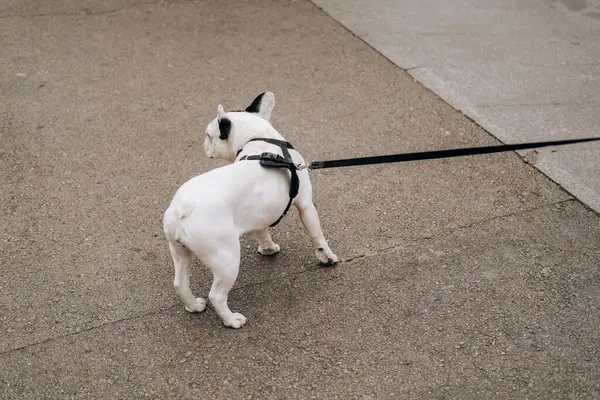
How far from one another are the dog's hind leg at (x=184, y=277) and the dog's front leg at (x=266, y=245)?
0.58 metres

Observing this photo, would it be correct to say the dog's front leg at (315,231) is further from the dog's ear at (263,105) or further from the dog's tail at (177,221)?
the dog's tail at (177,221)

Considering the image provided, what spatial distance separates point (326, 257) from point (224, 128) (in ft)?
3.50

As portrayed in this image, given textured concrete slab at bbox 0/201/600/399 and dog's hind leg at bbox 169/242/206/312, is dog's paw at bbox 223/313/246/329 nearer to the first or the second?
textured concrete slab at bbox 0/201/600/399

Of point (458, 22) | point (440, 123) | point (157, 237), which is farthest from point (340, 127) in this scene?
point (458, 22)

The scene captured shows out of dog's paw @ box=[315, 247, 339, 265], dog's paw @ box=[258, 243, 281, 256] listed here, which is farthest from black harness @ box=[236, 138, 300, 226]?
dog's paw @ box=[258, 243, 281, 256]

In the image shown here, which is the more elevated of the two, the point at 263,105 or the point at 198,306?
the point at 263,105

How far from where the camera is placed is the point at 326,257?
401 centimetres

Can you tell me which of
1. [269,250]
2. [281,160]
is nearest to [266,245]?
[269,250]

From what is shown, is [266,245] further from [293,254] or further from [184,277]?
[184,277]

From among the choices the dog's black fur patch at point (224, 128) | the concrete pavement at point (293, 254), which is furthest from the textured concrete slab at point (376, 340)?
the dog's black fur patch at point (224, 128)

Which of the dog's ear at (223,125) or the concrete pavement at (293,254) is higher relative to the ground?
the dog's ear at (223,125)

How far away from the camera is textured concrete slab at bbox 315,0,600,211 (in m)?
5.74

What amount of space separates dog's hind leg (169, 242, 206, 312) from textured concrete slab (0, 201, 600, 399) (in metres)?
0.08

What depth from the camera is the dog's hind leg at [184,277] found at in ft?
11.0
